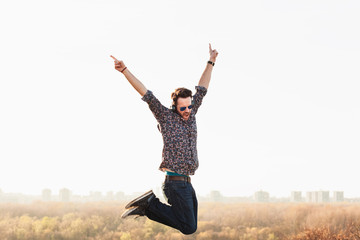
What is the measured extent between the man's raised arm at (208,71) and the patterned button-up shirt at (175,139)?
3.04ft

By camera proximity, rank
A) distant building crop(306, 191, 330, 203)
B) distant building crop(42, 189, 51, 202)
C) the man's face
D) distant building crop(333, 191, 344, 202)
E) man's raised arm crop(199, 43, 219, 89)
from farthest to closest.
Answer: distant building crop(42, 189, 51, 202)
distant building crop(306, 191, 330, 203)
distant building crop(333, 191, 344, 202)
man's raised arm crop(199, 43, 219, 89)
the man's face

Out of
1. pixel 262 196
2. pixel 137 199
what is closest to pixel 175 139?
pixel 137 199

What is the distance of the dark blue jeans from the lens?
643 centimetres

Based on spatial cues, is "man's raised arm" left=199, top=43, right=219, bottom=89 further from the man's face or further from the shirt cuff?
the shirt cuff

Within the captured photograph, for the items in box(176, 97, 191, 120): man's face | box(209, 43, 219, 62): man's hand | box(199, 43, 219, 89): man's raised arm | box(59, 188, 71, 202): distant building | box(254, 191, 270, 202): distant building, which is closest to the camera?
box(176, 97, 191, 120): man's face

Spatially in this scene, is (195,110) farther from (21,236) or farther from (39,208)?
A: (39,208)

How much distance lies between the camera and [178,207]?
6.54m

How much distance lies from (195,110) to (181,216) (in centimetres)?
152

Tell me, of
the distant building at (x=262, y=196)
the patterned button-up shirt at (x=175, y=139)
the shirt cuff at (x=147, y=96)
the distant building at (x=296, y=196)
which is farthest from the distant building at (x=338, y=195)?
the shirt cuff at (x=147, y=96)

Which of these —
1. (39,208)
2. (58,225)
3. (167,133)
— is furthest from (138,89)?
(39,208)

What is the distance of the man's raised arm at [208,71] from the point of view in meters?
7.26

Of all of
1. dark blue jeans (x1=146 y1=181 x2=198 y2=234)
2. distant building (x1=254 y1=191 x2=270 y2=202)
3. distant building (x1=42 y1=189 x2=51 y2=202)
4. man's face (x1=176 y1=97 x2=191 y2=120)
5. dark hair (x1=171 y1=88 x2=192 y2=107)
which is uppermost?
distant building (x1=254 y1=191 x2=270 y2=202)

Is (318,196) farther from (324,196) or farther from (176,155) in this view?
(176,155)

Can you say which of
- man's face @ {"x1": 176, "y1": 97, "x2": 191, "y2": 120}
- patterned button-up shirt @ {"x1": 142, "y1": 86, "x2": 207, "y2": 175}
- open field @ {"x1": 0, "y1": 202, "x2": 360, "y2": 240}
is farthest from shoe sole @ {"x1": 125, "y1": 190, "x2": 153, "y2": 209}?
open field @ {"x1": 0, "y1": 202, "x2": 360, "y2": 240}
